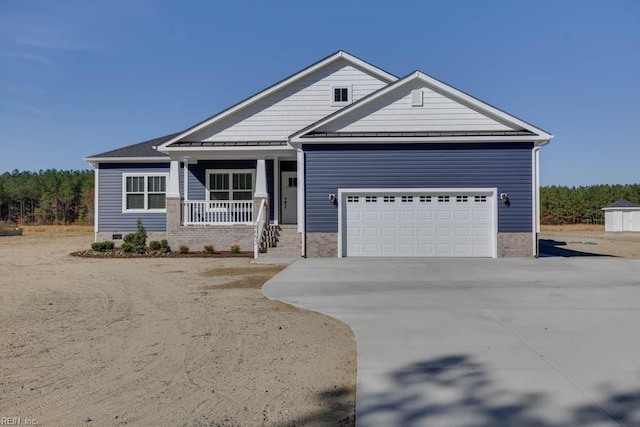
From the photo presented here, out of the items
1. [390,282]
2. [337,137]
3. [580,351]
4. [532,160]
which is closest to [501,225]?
[532,160]

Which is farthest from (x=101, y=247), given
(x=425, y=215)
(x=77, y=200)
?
(x=77, y=200)

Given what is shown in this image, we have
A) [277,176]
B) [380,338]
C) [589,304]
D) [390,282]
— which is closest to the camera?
[380,338]

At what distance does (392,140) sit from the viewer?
16.2 metres

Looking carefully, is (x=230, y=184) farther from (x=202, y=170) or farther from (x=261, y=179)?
(x=261, y=179)

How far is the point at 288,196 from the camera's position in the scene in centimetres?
2025

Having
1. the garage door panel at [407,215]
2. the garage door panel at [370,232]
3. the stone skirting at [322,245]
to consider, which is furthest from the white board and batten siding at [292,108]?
the garage door panel at [407,215]

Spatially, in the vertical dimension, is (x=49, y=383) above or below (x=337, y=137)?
below

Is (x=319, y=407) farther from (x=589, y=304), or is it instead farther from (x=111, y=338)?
(x=589, y=304)

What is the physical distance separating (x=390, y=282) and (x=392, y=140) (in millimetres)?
6944

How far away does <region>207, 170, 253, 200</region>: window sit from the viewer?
20.2m

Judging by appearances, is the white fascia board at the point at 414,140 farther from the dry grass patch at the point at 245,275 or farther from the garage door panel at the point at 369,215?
the dry grass patch at the point at 245,275

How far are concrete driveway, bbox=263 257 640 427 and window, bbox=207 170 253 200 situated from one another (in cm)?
945

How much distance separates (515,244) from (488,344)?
11.5 metres

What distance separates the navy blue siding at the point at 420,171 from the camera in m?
16.1
